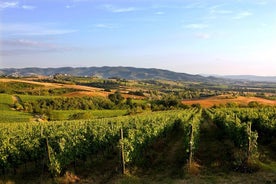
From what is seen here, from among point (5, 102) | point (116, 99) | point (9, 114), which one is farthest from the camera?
point (116, 99)

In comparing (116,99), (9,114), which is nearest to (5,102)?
(9,114)

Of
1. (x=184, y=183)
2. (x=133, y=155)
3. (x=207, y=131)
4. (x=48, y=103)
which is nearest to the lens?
(x=184, y=183)

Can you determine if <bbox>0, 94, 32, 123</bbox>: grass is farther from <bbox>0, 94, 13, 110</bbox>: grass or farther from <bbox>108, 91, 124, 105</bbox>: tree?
<bbox>108, 91, 124, 105</bbox>: tree

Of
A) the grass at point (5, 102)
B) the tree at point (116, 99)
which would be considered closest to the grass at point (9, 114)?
the grass at point (5, 102)

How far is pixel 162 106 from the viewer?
289 ft

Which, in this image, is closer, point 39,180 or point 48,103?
point 39,180

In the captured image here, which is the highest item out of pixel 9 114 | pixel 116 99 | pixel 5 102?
pixel 5 102

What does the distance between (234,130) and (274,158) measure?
130 inches

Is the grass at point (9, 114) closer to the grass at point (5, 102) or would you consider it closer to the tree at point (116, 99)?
the grass at point (5, 102)

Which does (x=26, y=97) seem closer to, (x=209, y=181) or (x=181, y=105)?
(x=181, y=105)

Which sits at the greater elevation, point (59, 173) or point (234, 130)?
point (234, 130)

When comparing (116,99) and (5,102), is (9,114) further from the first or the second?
(116,99)

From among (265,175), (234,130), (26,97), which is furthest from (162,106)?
(265,175)

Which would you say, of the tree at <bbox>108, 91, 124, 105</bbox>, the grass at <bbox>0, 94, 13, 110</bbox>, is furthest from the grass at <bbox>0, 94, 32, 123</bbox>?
the tree at <bbox>108, 91, 124, 105</bbox>
